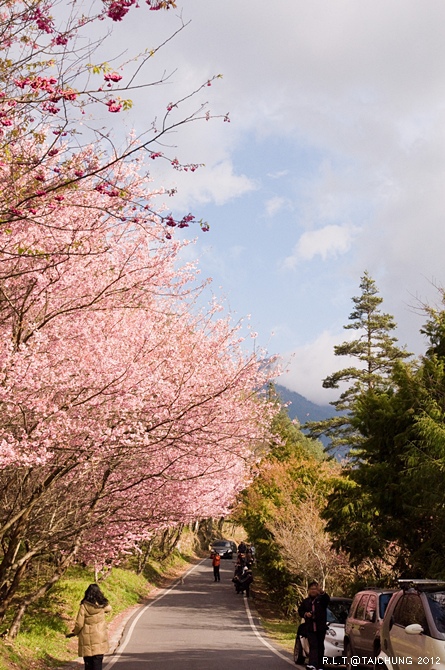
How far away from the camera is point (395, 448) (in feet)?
62.0

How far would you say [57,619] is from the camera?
19.3 metres

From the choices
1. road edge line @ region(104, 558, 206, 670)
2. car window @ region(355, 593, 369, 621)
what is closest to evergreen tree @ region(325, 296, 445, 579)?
car window @ region(355, 593, 369, 621)

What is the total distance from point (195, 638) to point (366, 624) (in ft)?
29.5

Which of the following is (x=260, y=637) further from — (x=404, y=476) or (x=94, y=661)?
(x=94, y=661)

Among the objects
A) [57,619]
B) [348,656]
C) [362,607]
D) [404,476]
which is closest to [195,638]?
[57,619]

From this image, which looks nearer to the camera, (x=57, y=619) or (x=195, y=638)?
(x=57, y=619)

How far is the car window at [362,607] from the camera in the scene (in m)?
13.5

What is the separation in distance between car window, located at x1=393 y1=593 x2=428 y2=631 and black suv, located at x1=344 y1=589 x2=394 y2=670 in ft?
6.88

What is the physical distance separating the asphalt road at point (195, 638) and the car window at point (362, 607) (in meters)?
2.33

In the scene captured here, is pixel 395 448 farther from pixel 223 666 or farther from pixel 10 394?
pixel 10 394

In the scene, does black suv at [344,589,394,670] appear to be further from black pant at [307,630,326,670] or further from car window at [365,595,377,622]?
black pant at [307,630,326,670]

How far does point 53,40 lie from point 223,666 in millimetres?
12605

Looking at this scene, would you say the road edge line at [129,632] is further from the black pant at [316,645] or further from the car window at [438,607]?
the car window at [438,607]

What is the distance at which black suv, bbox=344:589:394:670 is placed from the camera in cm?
1234
